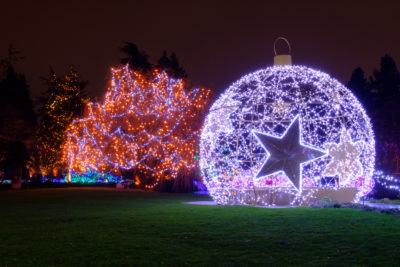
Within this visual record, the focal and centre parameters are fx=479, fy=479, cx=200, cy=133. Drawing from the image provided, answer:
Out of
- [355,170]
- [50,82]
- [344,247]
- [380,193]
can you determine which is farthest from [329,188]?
[50,82]

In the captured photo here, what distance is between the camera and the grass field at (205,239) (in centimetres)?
655

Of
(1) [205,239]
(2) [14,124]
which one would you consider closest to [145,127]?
(2) [14,124]

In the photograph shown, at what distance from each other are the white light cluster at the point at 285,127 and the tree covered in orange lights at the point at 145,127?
9619 mm

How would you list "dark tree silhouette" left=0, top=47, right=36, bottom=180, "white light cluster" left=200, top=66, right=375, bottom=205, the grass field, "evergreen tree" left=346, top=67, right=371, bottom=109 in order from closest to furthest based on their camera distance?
the grass field < "white light cluster" left=200, top=66, right=375, bottom=205 < "evergreen tree" left=346, top=67, right=371, bottom=109 < "dark tree silhouette" left=0, top=47, right=36, bottom=180

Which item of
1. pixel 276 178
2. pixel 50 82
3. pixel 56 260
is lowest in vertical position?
pixel 56 260

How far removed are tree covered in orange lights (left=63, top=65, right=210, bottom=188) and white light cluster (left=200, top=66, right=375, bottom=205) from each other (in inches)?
379

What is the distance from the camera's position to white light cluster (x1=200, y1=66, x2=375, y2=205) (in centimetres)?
1405

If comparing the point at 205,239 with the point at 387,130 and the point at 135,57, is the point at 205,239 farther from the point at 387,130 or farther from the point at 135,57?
the point at 135,57

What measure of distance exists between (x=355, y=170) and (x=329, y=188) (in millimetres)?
1220

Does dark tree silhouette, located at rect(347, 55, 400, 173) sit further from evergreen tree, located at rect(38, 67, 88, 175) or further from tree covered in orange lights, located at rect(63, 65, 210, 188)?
evergreen tree, located at rect(38, 67, 88, 175)

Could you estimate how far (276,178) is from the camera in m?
16.6

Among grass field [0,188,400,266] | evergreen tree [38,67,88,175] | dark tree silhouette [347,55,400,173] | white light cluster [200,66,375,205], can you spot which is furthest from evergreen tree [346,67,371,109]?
evergreen tree [38,67,88,175]

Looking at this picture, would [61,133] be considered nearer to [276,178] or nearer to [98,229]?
[276,178]

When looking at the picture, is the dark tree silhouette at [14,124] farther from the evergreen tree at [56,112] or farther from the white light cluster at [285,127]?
the white light cluster at [285,127]
